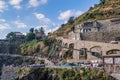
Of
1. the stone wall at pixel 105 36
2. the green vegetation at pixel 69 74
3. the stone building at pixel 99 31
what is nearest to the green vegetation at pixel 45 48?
the stone building at pixel 99 31

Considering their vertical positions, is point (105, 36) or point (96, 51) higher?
point (105, 36)

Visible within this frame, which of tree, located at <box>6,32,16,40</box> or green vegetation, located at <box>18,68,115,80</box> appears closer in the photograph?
green vegetation, located at <box>18,68,115,80</box>

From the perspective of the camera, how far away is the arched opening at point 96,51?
246 feet

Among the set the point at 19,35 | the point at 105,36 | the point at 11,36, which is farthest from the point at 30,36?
the point at 105,36

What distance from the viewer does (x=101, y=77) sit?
187ft

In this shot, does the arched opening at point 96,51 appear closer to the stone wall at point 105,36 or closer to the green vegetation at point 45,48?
the stone wall at point 105,36

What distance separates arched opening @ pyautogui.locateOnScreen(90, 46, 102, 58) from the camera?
74.9 m

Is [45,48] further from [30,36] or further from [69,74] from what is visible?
[30,36]

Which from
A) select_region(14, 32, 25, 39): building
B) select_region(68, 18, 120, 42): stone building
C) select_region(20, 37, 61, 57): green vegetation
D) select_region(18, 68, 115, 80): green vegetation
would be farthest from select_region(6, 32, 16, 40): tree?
select_region(18, 68, 115, 80): green vegetation

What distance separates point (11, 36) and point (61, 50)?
3796 inches

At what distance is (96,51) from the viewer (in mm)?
76125

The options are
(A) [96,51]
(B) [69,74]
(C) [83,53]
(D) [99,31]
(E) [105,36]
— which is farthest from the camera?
(D) [99,31]

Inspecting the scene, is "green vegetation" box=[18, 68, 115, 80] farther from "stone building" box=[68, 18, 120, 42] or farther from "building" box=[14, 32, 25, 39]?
"building" box=[14, 32, 25, 39]

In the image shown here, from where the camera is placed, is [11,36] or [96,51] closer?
[96,51]
